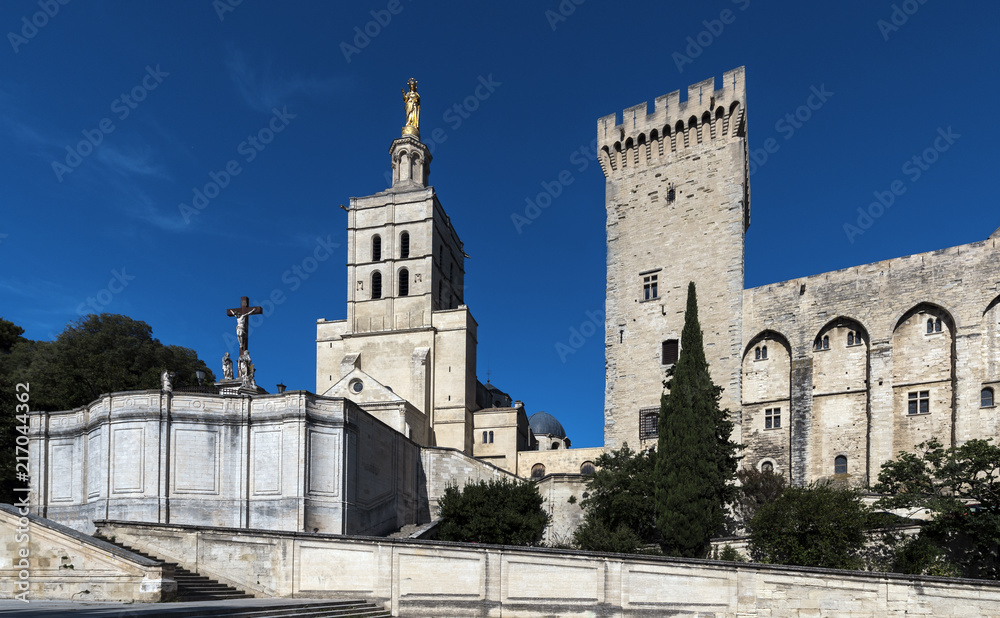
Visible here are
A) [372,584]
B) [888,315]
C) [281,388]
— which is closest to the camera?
[372,584]

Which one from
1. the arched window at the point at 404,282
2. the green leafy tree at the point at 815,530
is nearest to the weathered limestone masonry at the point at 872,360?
the green leafy tree at the point at 815,530

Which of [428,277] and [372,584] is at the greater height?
[428,277]

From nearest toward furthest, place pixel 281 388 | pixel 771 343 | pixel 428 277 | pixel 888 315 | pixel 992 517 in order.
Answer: pixel 992 517, pixel 281 388, pixel 888 315, pixel 771 343, pixel 428 277

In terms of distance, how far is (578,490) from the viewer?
36.2 m

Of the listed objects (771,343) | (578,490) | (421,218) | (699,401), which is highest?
(421,218)

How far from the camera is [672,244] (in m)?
42.1

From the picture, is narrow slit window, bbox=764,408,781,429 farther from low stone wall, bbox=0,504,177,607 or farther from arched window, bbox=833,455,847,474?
low stone wall, bbox=0,504,177,607

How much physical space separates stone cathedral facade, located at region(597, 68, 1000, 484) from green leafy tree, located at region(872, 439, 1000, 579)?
9.34 meters

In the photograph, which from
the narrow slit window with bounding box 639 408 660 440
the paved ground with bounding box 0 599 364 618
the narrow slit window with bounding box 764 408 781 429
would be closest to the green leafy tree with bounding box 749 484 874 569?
the narrow slit window with bounding box 764 408 781 429

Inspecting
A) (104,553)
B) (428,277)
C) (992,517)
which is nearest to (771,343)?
(992,517)

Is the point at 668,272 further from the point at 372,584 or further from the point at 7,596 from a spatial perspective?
the point at 7,596

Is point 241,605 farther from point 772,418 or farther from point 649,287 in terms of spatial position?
point 649,287

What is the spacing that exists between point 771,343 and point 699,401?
37.6 ft

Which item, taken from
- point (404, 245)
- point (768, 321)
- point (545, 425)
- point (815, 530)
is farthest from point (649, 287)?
point (545, 425)
